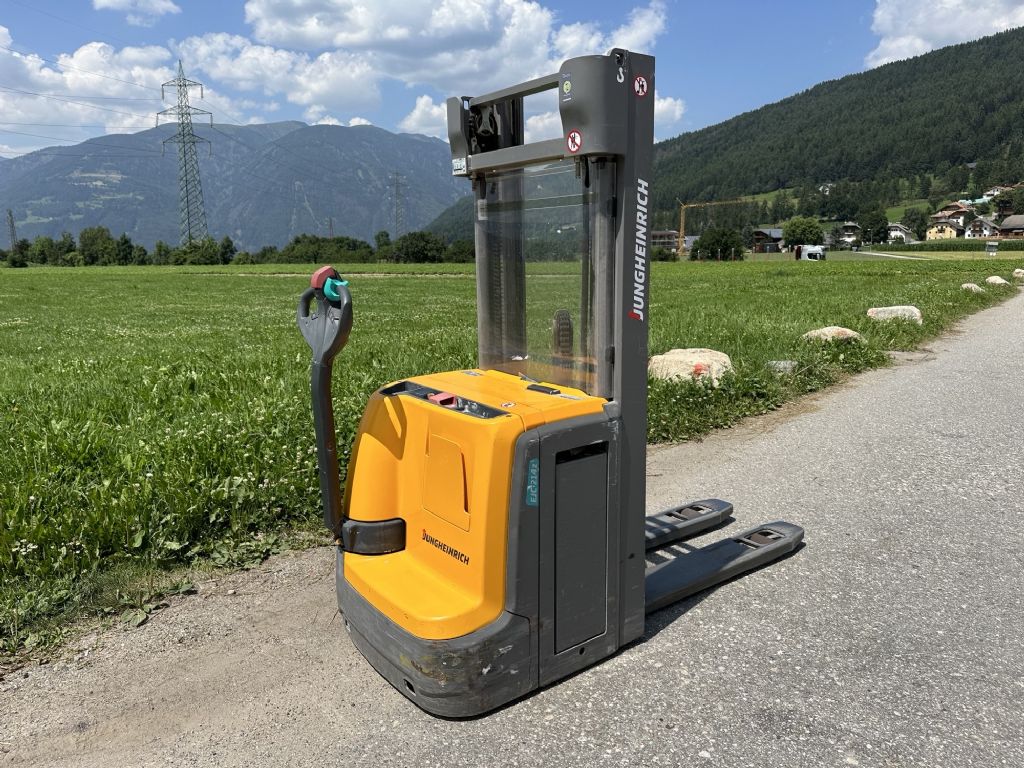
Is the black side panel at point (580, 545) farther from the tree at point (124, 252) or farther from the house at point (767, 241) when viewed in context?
the house at point (767, 241)

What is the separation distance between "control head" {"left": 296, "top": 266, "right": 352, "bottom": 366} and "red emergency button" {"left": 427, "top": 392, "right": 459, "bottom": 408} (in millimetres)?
427

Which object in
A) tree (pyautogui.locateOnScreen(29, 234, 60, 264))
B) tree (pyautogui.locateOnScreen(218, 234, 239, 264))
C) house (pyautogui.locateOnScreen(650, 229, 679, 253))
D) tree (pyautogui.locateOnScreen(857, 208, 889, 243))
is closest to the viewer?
tree (pyautogui.locateOnScreen(218, 234, 239, 264))

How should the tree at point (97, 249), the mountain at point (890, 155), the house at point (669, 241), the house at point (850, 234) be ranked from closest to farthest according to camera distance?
the tree at point (97, 249), the house at point (669, 241), the house at point (850, 234), the mountain at point (890, 155)

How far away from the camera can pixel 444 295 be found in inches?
1214

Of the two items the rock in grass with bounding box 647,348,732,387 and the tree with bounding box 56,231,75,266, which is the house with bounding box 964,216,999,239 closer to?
the tree with bounding box 56,231,75,266

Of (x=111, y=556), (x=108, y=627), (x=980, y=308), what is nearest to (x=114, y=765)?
(x=108, y=627)

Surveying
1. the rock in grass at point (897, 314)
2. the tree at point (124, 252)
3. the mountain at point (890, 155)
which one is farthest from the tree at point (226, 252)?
the rock in grass at point (897, 314)

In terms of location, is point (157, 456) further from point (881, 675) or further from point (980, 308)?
point (980, 308)

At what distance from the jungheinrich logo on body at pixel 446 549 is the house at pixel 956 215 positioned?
159m

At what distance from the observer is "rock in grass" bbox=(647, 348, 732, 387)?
7730mm

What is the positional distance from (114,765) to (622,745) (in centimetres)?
172

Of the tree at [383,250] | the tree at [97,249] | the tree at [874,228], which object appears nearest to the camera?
the tree at [383,250]

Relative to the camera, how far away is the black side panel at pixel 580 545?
2756 mm

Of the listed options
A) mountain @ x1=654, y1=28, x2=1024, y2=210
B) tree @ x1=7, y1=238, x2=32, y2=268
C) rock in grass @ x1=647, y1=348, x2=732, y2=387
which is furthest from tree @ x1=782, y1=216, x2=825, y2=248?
rock in grass @ x1=647, y1=348, x2=732, y2=387
